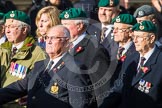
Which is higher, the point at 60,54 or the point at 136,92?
the point at 60,54

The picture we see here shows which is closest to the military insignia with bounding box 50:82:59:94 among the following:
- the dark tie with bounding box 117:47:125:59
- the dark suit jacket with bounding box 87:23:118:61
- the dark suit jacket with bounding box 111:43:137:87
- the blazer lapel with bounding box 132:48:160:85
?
the blazer lapel with bounding box 132:48:160:85

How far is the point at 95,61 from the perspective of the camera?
24.2 feet

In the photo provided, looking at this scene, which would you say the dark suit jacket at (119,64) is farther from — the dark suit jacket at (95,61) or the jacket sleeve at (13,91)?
the jacket sleeve at (13,91)

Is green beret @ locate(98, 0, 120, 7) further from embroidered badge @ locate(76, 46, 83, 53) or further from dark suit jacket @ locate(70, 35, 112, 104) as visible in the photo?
embroidered badge @ locate(76, 46, 83, 53)

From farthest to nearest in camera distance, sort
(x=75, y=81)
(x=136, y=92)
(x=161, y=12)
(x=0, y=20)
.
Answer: (x=161, y=12)
(x=0, y=20)
(x=136, y=92)
(x=75, y=81)

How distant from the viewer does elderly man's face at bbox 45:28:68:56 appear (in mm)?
6812

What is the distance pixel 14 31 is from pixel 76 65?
1.41 metres

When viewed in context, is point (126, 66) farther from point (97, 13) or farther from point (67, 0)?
point (67, 0)

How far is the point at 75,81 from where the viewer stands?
6.71m

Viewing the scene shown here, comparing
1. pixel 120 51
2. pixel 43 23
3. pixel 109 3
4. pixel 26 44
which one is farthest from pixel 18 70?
pixel 109 3

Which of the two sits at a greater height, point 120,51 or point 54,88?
point 54,88

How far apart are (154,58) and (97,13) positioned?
3.28 m

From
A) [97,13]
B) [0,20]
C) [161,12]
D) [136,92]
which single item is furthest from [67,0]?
[136,92]

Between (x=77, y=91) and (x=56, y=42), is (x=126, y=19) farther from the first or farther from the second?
(x=77, y=91)
